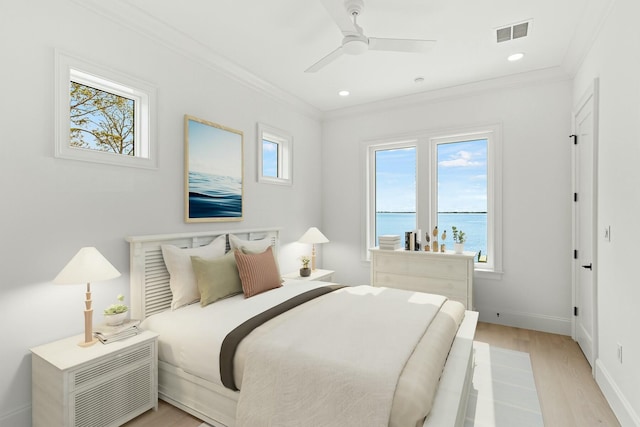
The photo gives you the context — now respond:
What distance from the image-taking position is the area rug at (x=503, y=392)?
2.14 m

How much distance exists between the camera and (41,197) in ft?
6.88

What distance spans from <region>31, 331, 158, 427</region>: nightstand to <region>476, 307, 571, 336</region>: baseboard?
362 cm

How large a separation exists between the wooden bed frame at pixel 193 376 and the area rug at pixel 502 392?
19cm

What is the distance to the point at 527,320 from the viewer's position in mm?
3740

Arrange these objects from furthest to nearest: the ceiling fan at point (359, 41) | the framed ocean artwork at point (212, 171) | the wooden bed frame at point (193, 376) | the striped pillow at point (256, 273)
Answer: the framed ocean artwork at point (212, 171), the striped pillow at point (256, 273), the ceiling fan at point (359, 41), the wooden bed frame at point (193, 376)

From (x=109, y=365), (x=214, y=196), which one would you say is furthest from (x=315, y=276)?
(x=109, y=365)

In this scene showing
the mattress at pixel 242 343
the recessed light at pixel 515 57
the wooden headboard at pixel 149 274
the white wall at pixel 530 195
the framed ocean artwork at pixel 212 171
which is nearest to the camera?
the mattress at pixel 242 343

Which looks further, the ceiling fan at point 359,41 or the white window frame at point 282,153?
the white window frame at point 282,153

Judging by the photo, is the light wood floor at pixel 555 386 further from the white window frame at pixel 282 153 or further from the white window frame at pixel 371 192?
the white window frame at pixel 282 153

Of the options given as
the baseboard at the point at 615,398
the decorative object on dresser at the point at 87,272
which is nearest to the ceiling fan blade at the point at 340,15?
the decorative object on dresser at the point at 87,272

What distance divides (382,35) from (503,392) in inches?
121

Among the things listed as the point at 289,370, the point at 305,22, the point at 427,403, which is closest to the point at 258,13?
the point at 305,22

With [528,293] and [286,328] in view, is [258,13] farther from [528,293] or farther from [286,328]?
[528,293]

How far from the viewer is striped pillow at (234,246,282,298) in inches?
112
